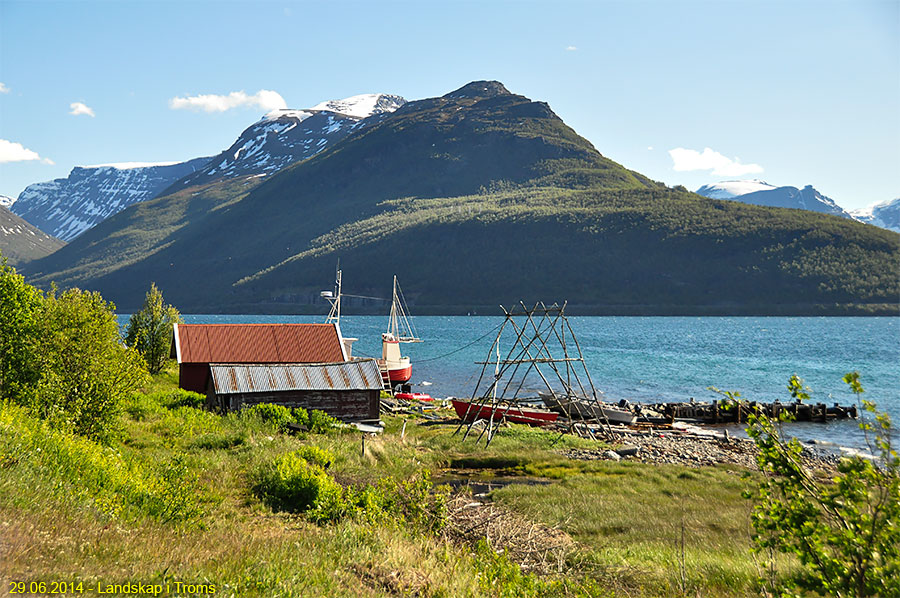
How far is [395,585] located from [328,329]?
31362mm

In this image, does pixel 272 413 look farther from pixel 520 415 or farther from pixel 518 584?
pixel 518 584

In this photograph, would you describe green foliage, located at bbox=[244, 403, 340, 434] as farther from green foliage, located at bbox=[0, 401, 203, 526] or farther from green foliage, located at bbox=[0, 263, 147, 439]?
green foliage, located at bbox=[0, 401, 203, 526]

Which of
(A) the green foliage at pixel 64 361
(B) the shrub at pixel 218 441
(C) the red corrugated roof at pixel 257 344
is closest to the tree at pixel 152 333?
(C) the red corrugated roof at pixel 257 344

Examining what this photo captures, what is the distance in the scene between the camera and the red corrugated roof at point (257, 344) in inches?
1400

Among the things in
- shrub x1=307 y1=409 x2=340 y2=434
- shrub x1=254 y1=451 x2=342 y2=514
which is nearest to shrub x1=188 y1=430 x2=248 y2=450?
shrub x1=307 y1=409 x2=340 y2=434

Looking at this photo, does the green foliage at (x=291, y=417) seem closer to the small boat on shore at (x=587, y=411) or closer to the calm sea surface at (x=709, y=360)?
the calm sea surface at (x=709, y=360)

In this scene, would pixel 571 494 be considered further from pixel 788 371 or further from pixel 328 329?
pixel 788 371

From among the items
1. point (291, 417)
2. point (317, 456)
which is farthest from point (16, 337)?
point (317, 456)

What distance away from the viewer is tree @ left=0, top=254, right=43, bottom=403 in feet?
60.3

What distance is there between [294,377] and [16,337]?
11160mm

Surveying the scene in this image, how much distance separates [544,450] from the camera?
85.1ft

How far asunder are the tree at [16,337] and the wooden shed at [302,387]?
26.7ft

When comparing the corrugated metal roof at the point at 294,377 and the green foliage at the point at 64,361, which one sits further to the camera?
the corrugated metal roof at the point at 294,377

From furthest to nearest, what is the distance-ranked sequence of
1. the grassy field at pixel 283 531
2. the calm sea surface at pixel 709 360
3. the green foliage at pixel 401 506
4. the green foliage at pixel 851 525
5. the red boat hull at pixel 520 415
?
the calm sea surface at pixel 709 360 < the red boat hull at pixel 520 415 < the green foliage at pixel 401 506 < the grassy field at pixel 283 531 < the green foliage at pixel 851 525
